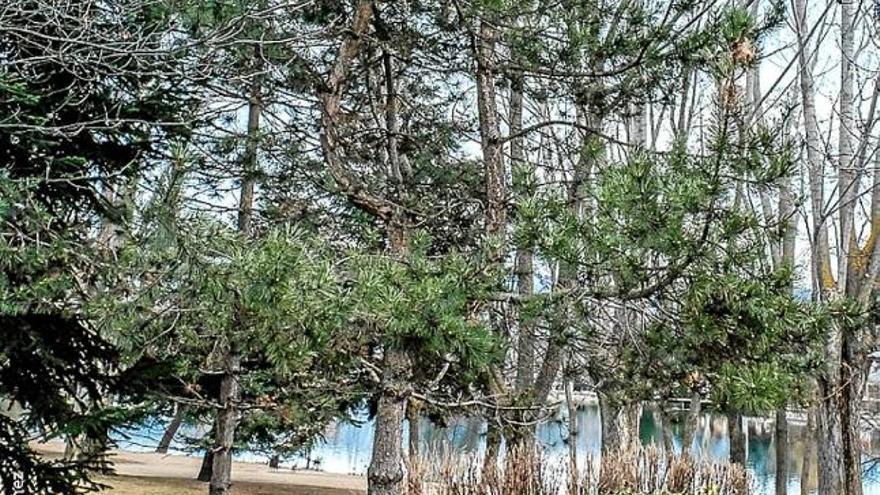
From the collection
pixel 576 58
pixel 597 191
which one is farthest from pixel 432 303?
pixel 576 58

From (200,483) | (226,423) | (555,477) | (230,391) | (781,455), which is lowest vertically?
(200,483)

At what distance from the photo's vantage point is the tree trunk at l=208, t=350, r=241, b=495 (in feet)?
20.5

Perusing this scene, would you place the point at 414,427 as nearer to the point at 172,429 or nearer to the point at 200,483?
the point at 200,483

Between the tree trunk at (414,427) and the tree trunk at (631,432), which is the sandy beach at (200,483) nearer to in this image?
the tree trunk at (414,427)

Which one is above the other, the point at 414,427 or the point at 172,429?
the point at 414,427

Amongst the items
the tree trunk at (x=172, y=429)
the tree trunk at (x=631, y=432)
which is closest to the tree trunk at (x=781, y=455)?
the tree trunk at (x=631, y=432)

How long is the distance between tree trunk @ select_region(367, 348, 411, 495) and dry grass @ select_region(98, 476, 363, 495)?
5.47m

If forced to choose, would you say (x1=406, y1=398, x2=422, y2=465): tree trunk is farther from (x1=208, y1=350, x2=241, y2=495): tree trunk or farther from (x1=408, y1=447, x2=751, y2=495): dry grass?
(x1=208, y1=350, x2=241, y2=495): tree trunk

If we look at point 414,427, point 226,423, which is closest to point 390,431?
point 226,423

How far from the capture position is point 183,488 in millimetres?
9750

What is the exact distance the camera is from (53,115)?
162 inches

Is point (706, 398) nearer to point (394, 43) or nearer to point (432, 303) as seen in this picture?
point (432, 303)

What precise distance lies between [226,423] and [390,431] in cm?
221

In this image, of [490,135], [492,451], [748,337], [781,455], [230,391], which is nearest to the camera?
[748,337]
